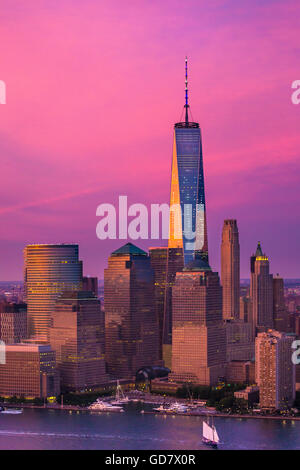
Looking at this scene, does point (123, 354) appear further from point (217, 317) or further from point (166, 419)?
point (166, 419)

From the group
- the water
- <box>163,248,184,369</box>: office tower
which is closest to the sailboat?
the water

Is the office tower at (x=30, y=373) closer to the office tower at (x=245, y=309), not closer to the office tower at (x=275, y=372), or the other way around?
the office tower at (x=275, y=372)

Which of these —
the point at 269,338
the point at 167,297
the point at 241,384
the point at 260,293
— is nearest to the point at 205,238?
the point at 260,293

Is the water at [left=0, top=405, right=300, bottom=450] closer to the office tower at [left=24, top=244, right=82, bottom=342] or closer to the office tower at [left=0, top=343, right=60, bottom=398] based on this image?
the office tower at [left=0, top=343, right=60, bottom=398]

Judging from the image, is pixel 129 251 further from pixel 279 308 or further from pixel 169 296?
pixel 279 308

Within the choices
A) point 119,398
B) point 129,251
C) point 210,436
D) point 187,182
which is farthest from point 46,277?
point 210,436

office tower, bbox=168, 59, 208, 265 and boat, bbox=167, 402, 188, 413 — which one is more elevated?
office tower, bbox=168, 59, 208, 265
